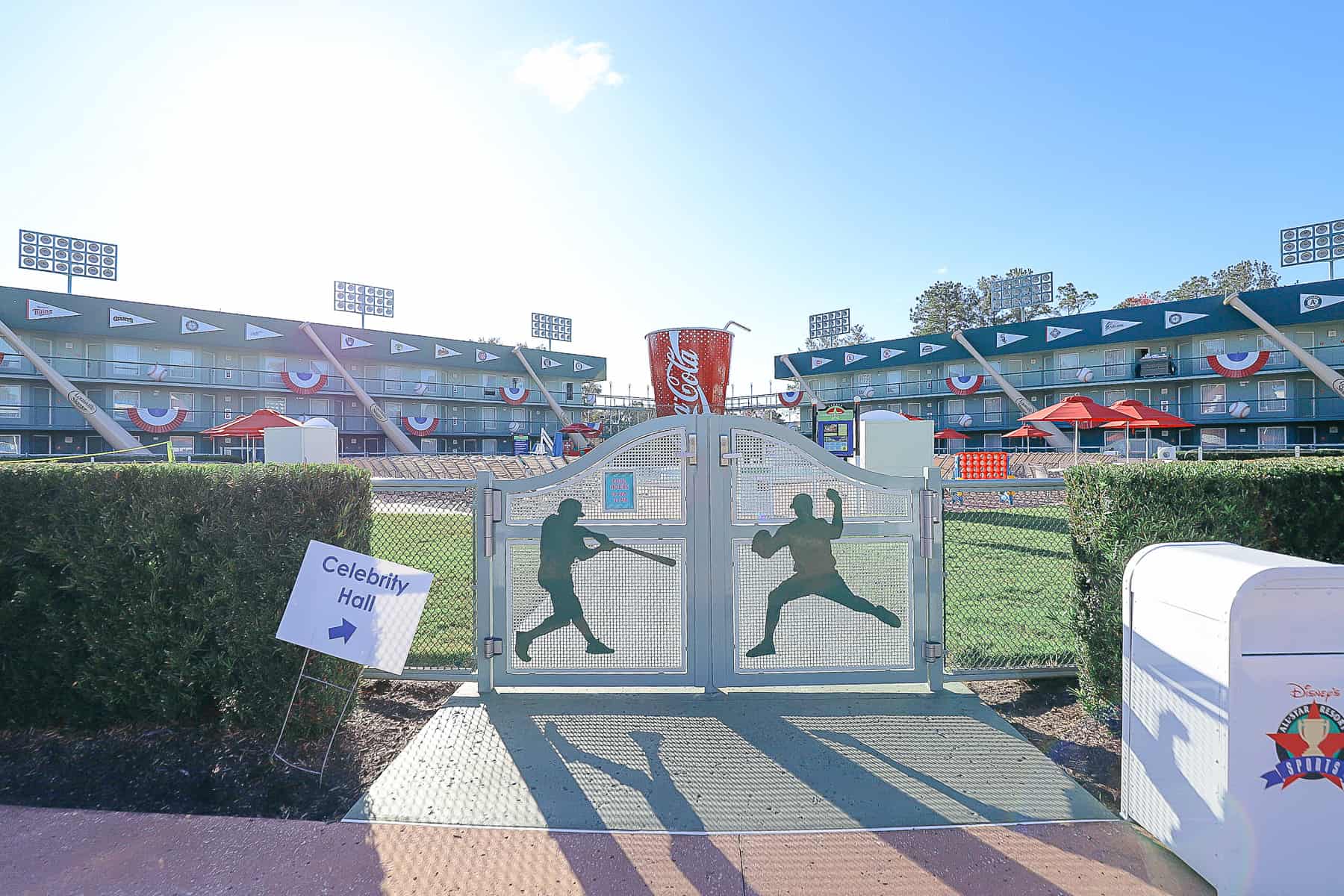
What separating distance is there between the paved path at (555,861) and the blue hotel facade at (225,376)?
35.8 meters

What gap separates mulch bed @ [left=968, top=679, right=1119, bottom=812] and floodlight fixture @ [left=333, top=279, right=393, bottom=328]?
56.9 m

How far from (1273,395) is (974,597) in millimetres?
37753

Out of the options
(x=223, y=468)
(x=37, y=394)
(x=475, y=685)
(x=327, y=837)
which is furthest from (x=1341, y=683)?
(x=37, y=394)

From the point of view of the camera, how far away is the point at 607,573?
175 inches

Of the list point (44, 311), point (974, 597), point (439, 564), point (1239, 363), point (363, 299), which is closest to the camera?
point (974, 597)

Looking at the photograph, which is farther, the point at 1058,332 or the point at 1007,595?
the point at 1058,332

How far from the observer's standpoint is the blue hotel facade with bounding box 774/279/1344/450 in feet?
106

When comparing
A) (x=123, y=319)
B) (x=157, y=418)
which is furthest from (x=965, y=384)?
(x=123, y=319)

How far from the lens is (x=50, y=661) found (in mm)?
3959

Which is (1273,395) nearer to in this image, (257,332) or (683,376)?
(683,376)

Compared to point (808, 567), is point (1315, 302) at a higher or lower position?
higher

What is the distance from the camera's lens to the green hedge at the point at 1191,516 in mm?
3709

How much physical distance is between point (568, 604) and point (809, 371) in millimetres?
50325

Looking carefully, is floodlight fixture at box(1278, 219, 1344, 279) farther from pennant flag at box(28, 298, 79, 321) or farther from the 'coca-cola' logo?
pennant flag at box(28, 298, 79, 321)
